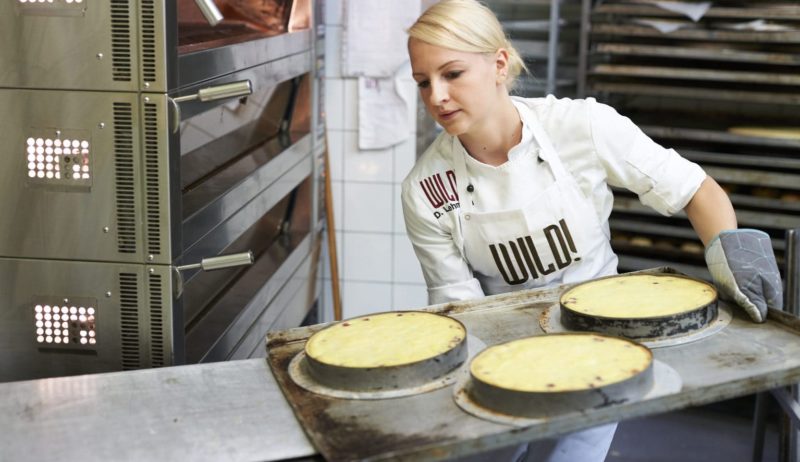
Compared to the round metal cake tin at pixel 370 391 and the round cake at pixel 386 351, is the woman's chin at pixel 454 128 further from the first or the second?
the round metal cake tin at pixel 370 391

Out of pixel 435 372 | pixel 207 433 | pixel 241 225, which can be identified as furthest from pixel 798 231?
pixel 207 433

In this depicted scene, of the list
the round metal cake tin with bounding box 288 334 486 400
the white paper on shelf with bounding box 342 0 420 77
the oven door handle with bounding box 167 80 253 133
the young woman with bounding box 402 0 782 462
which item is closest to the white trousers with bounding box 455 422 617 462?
the young woman with bounding box 402 0 782 462

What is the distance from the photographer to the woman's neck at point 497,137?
242 centimetres

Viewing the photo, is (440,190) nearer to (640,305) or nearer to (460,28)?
(460,28)

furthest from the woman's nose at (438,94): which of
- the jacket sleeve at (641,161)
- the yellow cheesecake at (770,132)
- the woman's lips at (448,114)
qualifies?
the yellow cheesecake at (770,132)

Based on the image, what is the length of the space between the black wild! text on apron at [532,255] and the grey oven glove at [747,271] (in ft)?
1.24

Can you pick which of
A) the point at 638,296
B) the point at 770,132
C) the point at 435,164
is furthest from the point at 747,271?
the point at 770,132

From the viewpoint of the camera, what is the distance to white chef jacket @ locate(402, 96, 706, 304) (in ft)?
7.90

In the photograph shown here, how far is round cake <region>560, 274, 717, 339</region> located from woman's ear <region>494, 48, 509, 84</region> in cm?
56

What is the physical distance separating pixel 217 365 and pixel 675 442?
2.39m

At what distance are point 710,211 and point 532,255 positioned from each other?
0.44 m

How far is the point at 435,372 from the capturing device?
171cm

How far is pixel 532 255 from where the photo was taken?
2428 mm

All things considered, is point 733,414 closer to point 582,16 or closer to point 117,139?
point 582,16
